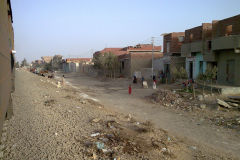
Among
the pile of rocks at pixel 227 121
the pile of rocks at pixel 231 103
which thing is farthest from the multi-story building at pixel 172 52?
the pile of rocks at pixel 227 121

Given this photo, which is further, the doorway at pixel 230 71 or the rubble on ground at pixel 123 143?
the doorway at pixel 230 71

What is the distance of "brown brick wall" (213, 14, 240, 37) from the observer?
18028 millimetres

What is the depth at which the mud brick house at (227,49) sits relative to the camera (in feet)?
56.3

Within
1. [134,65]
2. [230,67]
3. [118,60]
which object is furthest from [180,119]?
[118,60]

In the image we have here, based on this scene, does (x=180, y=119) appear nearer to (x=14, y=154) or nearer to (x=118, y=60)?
(x=14, y=154)

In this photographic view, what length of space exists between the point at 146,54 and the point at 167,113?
24.3m

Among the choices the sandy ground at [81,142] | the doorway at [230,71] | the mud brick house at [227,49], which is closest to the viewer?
the sandy ground at [81,142]

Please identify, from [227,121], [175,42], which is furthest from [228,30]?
[227,121]

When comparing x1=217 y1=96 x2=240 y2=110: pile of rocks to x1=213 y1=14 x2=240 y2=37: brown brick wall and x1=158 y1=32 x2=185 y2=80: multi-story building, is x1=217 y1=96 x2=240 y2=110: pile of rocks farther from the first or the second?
x1=158 y1=32 x2=185 y2=80: multi-story building

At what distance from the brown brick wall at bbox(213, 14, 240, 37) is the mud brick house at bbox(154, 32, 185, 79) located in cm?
755

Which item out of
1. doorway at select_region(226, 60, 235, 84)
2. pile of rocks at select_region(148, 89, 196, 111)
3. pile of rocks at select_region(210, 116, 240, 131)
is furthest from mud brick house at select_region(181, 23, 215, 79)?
pile of rocks at select_region(210, 116, 240, 131)

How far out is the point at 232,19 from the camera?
18.6 m

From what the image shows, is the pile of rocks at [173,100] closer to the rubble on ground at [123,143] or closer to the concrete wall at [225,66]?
the concrete wall at [225,66]

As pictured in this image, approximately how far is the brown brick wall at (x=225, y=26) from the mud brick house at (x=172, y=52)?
7.55 m
